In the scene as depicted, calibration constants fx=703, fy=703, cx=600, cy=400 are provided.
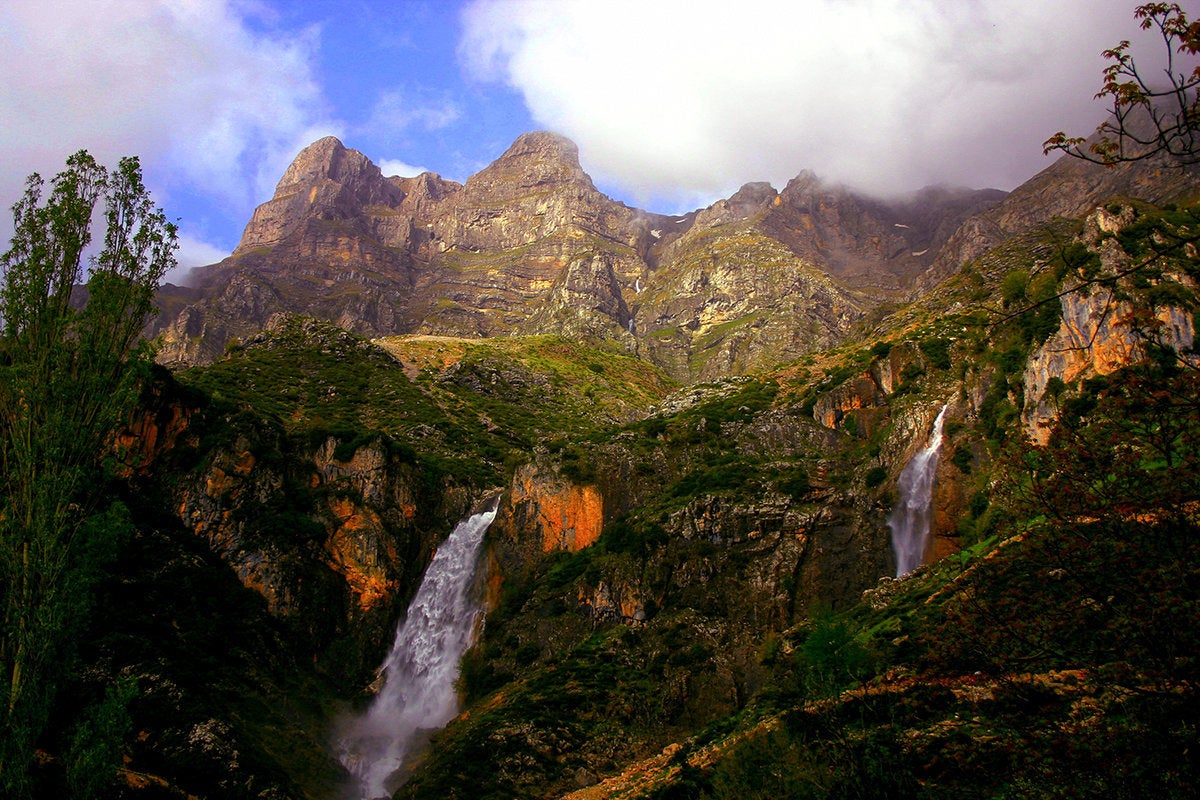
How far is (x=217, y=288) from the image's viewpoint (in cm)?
19700

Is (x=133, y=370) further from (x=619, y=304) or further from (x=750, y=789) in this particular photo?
(x=619, y=304)

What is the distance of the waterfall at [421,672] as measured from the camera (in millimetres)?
41906

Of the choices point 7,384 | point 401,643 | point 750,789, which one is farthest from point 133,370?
point 401,643

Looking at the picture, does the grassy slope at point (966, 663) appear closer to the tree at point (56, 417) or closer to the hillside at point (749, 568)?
the hillside at point (749, 568)

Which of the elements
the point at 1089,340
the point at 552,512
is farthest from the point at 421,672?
the point at 1089,340

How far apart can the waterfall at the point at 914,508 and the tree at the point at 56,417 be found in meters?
37.0

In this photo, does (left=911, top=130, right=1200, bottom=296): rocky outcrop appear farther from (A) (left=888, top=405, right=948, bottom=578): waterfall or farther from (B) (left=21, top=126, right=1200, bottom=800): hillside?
(A) (left=888, top=405, right=948, bottom=578): waterfall

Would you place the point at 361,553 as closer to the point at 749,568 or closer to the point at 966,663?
the point at 749,568

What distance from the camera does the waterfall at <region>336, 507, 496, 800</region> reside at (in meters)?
41.9

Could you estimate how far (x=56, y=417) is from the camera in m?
20.9

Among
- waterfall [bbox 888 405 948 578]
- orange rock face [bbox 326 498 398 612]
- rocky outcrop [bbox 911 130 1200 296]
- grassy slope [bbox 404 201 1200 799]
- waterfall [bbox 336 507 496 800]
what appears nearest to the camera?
grassy slope [bbox 404 201 1200 799]

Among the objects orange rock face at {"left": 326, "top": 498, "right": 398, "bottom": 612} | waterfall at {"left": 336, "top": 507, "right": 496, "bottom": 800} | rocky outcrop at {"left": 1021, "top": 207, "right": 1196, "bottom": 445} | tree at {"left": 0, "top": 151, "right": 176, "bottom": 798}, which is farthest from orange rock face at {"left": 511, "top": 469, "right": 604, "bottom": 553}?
tree at {"left": 0, "top": 151, "right": 176, "bottom": 798}

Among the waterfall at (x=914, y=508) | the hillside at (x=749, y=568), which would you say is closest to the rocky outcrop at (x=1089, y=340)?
the hillside at (x=749, y=568)

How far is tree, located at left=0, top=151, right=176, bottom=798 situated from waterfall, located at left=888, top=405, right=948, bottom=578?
122 ft
